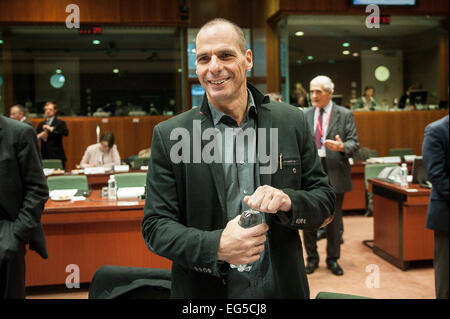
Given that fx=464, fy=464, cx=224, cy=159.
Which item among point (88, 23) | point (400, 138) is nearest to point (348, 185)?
point (400, 138)

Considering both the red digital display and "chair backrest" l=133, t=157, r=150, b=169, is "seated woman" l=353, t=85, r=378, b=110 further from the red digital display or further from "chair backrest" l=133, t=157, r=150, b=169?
the red digital display

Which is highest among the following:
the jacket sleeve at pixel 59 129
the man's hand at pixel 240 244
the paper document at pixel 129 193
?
the jacket sleeve at pixel 59 129

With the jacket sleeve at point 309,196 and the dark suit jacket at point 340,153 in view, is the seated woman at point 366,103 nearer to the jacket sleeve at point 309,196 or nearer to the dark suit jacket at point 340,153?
the dark suit jacket at point 340,153

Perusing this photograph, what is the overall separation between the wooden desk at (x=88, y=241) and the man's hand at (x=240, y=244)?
3.13m

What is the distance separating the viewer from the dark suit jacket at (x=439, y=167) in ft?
10.2

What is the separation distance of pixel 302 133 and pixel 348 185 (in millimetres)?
3508

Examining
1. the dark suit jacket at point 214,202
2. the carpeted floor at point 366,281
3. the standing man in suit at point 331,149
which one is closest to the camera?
the dark suit jacket at point 214,202

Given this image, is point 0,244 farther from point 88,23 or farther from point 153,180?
point 88,23

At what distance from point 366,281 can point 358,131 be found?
5096 millimetres

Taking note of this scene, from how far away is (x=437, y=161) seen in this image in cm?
315

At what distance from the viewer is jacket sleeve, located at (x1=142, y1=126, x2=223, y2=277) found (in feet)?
3.77

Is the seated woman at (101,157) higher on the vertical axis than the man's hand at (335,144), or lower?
lower

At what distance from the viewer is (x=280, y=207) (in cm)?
116

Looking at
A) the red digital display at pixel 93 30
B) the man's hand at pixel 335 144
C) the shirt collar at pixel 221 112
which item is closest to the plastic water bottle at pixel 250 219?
the shirt collar at pixel 221 112
